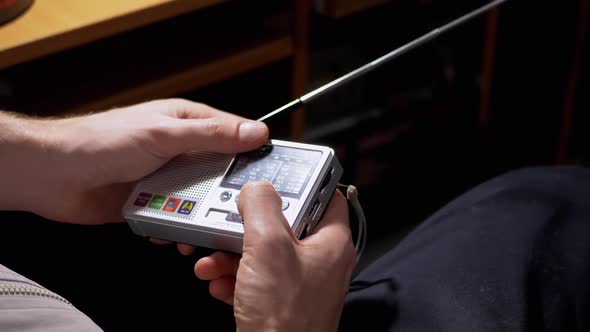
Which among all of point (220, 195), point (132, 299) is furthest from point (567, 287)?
point (132, 299)

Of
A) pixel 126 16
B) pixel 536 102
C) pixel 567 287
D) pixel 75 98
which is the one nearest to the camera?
pixel 567 287

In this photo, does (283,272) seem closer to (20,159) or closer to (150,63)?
(20,159)

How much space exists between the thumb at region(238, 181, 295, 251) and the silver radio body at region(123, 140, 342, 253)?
25 millimetres

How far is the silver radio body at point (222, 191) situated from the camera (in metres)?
0.59

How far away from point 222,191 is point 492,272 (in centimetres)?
28

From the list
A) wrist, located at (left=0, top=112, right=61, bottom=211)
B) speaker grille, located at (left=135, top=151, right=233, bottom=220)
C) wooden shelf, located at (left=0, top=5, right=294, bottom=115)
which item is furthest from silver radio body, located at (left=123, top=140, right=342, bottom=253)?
wooden shelf, located at (left=0, top=5, right=294, bottom=115)

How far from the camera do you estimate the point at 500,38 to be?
1.38 meters

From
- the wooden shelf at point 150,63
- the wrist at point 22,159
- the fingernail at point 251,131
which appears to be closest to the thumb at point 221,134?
the fingernail at point 251,131

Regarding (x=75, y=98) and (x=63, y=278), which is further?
(x=75, y=98)

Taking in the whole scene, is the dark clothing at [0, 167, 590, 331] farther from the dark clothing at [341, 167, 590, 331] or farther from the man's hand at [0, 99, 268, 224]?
the man's hand at [0, 99, 268, 224]

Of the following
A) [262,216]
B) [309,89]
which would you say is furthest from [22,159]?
[309,89]

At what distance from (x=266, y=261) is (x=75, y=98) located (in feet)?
1.58

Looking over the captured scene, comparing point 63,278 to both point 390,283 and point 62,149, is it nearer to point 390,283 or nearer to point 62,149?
point 62,149

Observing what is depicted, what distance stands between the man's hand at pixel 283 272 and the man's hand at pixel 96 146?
0.10 m
